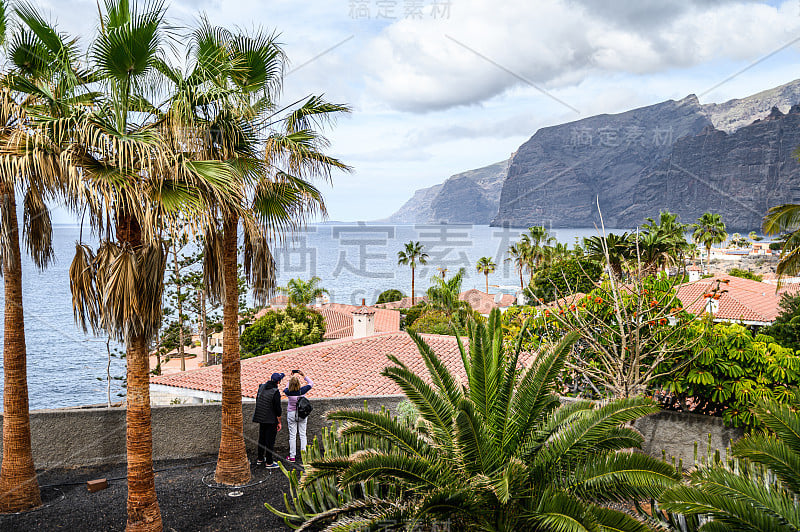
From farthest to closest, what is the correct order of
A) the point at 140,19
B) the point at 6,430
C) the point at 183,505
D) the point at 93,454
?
the point at 93,454
the point at 183,505
the point at 6,430
the point at 140,19

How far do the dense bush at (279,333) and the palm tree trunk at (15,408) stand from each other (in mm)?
30560

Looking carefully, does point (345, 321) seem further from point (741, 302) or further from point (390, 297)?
point (741, 302)

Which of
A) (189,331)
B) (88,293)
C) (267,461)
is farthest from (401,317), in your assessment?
(88,293)

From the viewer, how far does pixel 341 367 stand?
51.8 ft

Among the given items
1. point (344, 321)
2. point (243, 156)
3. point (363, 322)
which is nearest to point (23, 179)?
point (243, 156)

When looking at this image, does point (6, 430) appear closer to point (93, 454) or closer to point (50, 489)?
point (50, 489)

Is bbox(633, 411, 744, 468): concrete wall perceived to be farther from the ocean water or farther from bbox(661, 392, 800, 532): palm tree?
the ocean water

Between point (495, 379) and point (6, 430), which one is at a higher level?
point (495, 379)

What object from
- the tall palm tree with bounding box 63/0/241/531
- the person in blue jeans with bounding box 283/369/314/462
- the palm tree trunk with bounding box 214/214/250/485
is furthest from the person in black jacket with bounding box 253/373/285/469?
the tall palm tree with bounding box 63/0/241/531

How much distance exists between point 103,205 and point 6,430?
3.96 meters

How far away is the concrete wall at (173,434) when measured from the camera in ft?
30.2

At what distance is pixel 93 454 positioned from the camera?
950 centimetres

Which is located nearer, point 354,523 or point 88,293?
point 354,523

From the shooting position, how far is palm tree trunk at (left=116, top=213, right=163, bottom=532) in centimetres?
677
